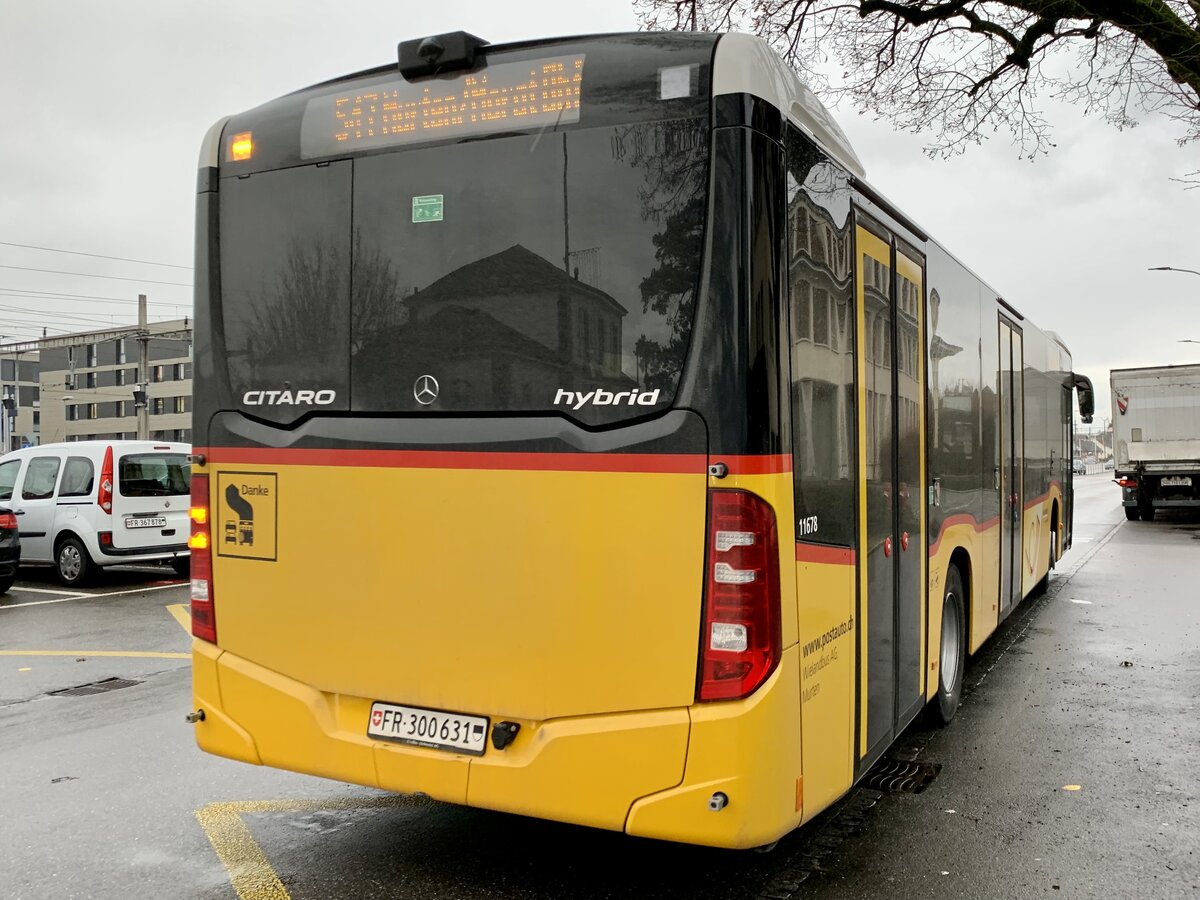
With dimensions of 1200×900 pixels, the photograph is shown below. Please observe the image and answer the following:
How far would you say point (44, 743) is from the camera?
6.11m

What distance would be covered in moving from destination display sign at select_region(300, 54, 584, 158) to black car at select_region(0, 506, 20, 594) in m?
10.7

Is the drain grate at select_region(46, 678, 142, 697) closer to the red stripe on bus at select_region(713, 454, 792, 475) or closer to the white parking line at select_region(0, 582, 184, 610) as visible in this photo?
the white parking line at select_region(0, 582, 184, 610)

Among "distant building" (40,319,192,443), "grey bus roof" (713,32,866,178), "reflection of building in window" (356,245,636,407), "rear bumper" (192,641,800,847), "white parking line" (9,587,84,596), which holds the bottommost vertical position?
"white parking line" (9,587,84,596)

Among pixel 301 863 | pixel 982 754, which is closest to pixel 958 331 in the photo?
pixel 982 754

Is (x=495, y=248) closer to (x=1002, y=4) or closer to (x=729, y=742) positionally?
(x=729, y=742)

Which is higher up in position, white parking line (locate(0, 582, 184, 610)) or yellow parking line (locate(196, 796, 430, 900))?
yellow parking line (locate(196, 796, 430, 900))

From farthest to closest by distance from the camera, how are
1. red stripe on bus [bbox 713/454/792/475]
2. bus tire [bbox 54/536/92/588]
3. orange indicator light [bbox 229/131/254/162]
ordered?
1. bus tire [bbox 54/536/92/588]
2. orange indicator light [bbox 229/131/254/162]
3. red stripe on bus [bbox 713/454/792/475]

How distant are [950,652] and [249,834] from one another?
165 inches

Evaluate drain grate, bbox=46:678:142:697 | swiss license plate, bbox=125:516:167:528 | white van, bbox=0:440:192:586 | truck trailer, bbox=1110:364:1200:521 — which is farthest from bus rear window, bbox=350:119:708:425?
truck trailer, bbox=1110:364:1200:521

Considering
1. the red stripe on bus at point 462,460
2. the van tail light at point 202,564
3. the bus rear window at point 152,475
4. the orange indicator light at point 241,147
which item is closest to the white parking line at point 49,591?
the bus rear window at point 152,475

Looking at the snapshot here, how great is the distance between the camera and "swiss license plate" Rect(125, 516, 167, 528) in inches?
528

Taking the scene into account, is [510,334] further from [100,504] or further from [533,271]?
[100,504]

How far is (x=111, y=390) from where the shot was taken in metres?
97.3

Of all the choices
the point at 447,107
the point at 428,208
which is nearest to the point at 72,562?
the point at 428,208
